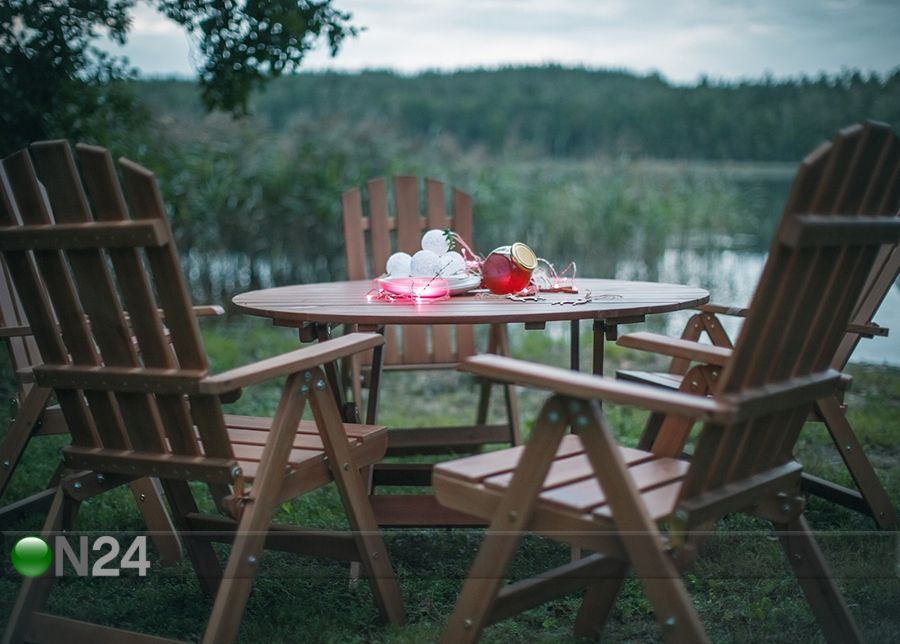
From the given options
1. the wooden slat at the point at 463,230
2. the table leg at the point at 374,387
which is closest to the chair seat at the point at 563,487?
the table leg at the point at 374,387

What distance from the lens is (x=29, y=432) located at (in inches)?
110

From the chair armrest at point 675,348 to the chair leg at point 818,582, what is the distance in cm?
41

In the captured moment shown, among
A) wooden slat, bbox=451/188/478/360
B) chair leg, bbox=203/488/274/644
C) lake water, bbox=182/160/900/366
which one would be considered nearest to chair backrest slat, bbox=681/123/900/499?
chair leg, bbox=203/488/274/644

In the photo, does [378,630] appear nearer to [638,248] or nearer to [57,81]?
[57,81]

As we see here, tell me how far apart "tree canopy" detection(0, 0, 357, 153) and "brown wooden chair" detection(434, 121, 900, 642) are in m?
2.64

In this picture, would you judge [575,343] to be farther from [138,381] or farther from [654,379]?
[138,381]

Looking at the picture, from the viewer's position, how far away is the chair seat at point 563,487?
1.82m

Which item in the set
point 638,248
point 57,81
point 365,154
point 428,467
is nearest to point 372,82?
point 365,154

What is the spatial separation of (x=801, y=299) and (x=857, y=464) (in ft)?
5.05

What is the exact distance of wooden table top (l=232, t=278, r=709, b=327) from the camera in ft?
8.20

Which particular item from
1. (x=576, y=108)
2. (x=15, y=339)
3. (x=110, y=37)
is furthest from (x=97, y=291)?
(x=576, y=108)

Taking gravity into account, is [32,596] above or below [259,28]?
below

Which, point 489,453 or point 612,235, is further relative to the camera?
point 612,235

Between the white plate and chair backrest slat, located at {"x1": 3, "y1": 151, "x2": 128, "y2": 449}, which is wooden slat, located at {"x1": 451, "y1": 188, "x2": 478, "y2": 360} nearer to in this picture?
the white plate
